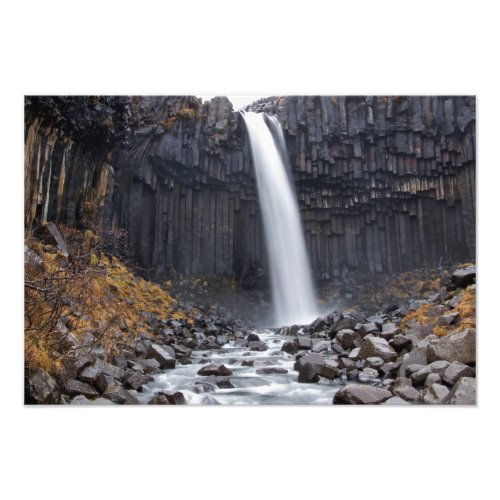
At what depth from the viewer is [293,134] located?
15.7 metres

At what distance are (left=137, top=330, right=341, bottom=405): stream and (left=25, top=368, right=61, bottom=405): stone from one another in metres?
0.90

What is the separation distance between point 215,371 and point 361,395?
2.04 metres

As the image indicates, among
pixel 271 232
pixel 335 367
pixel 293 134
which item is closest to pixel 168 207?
pixel 271 232

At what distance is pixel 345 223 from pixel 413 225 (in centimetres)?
231

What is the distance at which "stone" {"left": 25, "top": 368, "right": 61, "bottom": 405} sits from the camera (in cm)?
479

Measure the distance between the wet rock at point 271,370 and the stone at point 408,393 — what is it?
5.30ft

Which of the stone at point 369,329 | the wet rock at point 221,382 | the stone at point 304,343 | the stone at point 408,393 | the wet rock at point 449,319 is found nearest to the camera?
the stone at point 408,393

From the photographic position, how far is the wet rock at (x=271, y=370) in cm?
630

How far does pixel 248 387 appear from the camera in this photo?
5.67 meters

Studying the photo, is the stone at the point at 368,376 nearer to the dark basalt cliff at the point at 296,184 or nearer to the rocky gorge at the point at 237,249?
the rocky gorge at the point at 237,249

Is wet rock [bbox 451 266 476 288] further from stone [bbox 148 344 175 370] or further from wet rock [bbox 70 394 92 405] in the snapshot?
wet rock [bbox 70 394 92 405]

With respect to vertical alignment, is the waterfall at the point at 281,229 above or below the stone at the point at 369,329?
above

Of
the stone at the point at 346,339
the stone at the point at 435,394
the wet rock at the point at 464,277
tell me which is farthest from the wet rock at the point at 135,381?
the wet rock at the point at 464,277

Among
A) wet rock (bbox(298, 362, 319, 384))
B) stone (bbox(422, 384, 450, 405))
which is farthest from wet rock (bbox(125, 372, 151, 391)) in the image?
stone (bbox(422, 384, 450, 405))
